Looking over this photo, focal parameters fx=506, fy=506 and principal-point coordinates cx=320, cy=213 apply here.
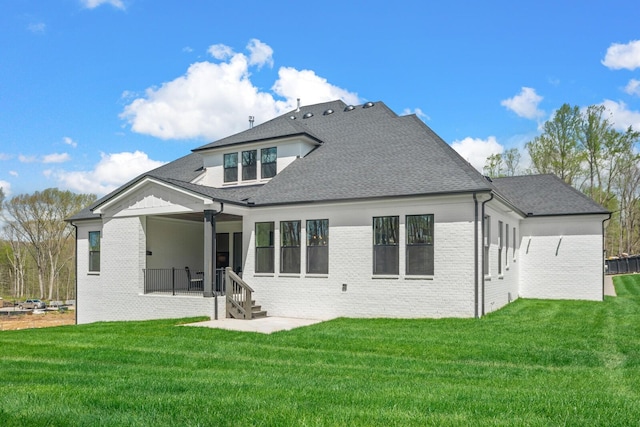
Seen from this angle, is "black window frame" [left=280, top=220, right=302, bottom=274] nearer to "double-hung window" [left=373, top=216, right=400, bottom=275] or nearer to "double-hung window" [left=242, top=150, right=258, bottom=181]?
"double-hung window" [left=373, top=216, right=400, bottom=275]

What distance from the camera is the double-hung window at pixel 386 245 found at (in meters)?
14.9

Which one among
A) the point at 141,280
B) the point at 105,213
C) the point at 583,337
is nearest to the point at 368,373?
the point at 583,337

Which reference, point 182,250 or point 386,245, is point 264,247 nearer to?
point 386,245

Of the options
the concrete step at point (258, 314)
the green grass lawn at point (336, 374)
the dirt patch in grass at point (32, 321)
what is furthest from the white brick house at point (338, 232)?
the dirt patch in grass at point (32, 321)

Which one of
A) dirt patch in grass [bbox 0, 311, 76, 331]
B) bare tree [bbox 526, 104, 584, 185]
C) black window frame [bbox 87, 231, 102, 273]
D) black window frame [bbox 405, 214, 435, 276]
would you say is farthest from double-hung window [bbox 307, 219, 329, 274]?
bare tree [bbox 526, 104, 584, 185]

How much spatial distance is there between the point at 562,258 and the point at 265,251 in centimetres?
1227

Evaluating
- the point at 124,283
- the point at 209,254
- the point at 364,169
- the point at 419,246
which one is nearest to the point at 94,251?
the point at 124,283

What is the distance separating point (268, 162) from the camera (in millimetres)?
19250

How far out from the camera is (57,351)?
986 centimetres

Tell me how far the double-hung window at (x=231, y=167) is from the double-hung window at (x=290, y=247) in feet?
14.4

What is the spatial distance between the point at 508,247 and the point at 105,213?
14.9 m

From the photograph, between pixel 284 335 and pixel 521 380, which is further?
pixel 284 335

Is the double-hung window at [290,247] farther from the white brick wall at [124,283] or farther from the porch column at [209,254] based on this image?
the white brick wall at [124,283]

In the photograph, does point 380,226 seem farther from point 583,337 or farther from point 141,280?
point 141,280
